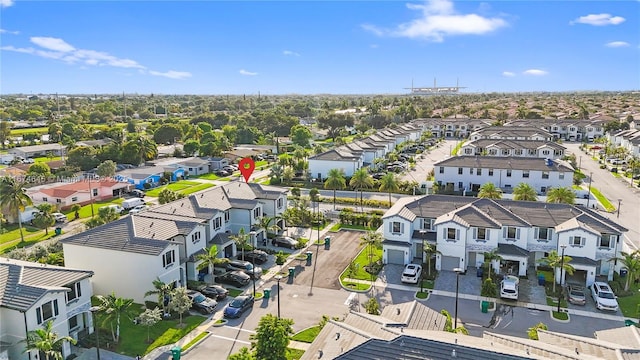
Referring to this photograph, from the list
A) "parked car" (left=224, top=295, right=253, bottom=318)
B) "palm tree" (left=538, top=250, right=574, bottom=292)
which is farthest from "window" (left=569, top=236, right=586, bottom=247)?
"parked car" (left=224, top=295, right=253, bottom=318)

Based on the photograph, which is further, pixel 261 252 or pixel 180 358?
pixel 261 252

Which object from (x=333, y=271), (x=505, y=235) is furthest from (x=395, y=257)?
(x=505, y=235)

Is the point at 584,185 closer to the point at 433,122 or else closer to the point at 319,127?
the point at 433,122

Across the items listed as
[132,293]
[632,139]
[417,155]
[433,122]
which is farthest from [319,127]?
[132,293]

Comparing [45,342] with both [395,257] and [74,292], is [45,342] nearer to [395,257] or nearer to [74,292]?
[74,292]

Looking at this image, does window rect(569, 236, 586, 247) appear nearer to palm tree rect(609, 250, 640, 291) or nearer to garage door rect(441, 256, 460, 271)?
palm tree rect(609, 250, 640, 291)

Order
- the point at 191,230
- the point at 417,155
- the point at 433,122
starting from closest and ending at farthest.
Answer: the point at 191,230, the point at 417,155, the point at 433,122
